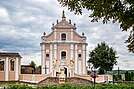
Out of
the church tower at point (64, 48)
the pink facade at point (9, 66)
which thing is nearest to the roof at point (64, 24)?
the church tower at point (64, 48)

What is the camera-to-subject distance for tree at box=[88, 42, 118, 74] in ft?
161

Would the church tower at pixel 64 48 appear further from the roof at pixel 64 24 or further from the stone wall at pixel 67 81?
the stone wall at pixel 67 81

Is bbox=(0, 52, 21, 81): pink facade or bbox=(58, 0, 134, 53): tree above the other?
bbox=(58, 0, 134, 53): tree

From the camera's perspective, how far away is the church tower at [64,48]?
44.3 metres

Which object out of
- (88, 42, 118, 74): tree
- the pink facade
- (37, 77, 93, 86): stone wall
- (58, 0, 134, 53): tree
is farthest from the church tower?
(58, 0, 134, 53): tree

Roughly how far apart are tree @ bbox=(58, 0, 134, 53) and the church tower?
3657cm

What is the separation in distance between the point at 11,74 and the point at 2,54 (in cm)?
239

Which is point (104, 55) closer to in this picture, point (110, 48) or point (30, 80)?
point (110, 48)

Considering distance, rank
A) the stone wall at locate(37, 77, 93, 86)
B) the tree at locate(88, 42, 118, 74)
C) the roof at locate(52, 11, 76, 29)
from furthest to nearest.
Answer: the tree at locate(88, 42, 118, 74)
the roof at locate(52, 11, 76, 29)
the stone wall at locate(37, 77, 93, 86)

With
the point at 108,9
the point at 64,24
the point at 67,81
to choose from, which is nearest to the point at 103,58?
the point at 64,24

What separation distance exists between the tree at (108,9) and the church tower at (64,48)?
36.6 metres

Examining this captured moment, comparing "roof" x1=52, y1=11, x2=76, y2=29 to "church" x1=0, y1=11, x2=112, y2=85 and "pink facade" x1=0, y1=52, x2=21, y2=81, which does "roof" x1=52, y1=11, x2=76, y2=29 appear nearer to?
"church" x1=0, y1=11, x2=112, y2=85

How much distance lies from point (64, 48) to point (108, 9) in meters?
38.1

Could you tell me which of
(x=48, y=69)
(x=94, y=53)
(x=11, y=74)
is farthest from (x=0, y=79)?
(x=94, y=53)
